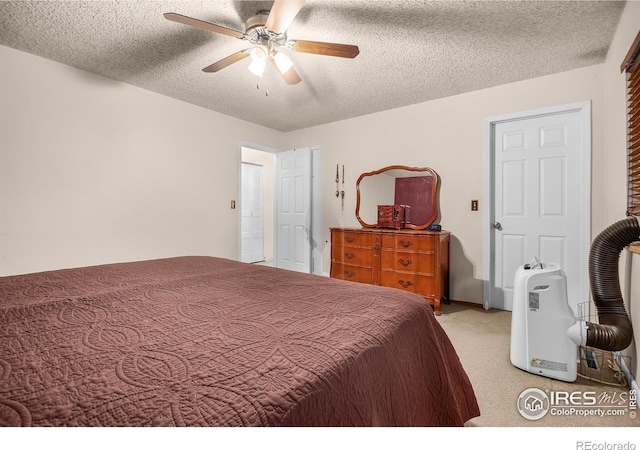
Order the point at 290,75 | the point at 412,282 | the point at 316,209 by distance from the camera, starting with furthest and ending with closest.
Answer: the point at 316,209, the point at 412,282, the point at 290,75

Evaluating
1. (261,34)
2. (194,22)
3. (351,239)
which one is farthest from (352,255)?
(194,22)

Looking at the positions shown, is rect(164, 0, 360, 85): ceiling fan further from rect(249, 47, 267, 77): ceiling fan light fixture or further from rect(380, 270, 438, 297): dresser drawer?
rect(380, 270, 438, 297): dresser drawer

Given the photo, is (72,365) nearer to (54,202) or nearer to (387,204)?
(54,202)

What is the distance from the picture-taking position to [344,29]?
225cm

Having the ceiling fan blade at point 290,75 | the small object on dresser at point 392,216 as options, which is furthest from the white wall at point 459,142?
the ceiling fan blade at point 290,75

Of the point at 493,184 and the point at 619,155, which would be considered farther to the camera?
Answer: the point at 493,184

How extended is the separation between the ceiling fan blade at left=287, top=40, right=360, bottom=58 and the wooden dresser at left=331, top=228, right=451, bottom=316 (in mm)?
1920

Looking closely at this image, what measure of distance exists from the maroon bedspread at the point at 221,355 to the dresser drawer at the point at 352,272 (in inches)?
85.9

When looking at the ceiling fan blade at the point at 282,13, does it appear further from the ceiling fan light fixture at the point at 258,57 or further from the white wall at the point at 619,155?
the white wall at the point at 619,155

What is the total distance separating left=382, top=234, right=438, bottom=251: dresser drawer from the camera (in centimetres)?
315

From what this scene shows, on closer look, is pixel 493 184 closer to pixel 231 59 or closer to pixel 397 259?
pixel 397 259

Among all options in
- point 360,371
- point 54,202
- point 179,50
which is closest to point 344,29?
point 179,50

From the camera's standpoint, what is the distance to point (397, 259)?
11.1ft

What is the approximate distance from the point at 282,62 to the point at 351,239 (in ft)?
7.25
